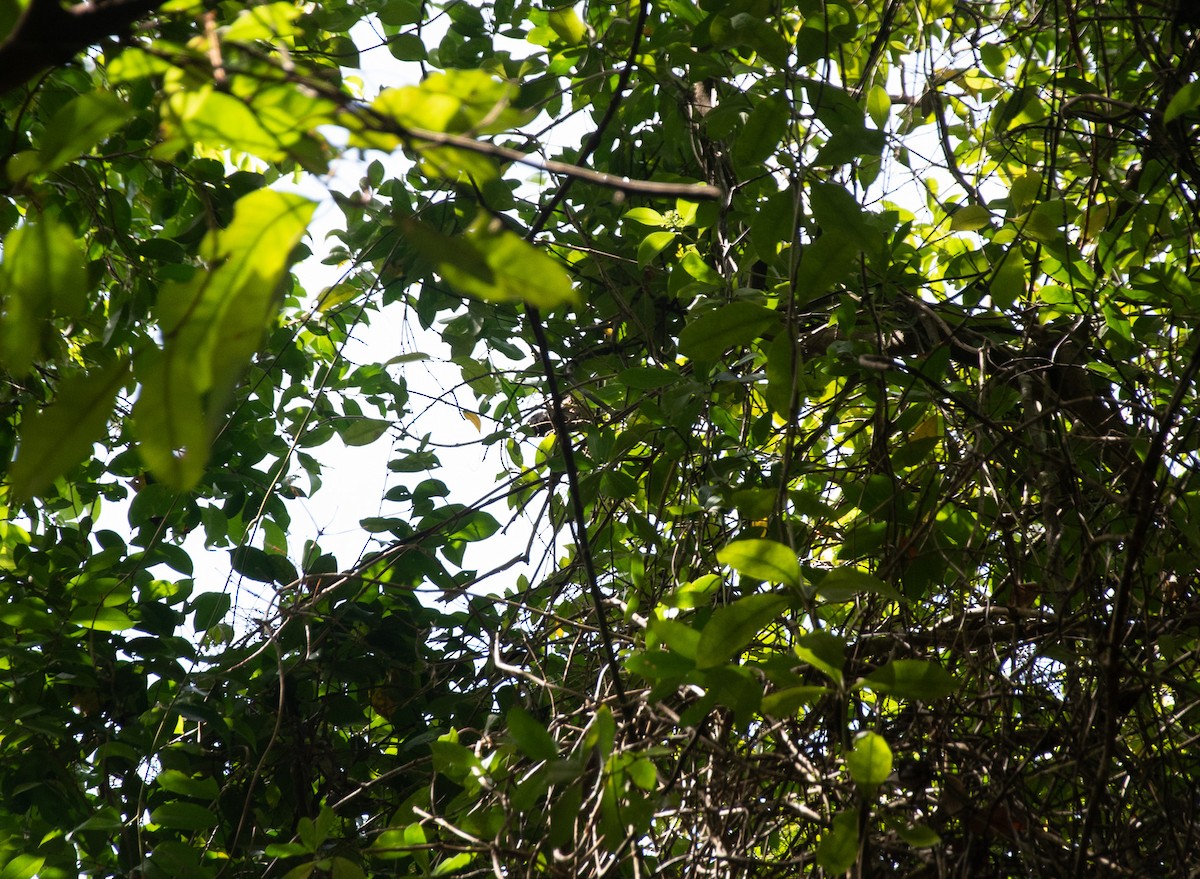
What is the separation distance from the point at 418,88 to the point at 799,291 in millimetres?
623

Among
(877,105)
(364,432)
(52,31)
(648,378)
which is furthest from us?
(364,432)

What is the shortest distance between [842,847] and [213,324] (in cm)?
71

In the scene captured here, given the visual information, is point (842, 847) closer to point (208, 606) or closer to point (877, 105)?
point (877, 105)

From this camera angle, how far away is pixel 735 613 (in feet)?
2.59

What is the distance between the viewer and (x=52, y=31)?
358 mm

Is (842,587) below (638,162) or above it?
below

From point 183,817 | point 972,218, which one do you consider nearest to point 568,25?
point 972,218

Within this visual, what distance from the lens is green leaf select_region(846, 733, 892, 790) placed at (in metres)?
0.76

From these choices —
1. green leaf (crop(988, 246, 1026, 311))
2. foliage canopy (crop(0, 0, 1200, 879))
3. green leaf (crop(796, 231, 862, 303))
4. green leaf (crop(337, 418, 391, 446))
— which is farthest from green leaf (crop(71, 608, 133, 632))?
green leaf (crop(988, 246, 1026, 311))

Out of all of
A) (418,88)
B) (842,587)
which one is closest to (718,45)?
(842,587)

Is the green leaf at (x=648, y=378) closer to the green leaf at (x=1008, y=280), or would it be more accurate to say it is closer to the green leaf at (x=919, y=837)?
the green leaf at (x=1008, y=280)

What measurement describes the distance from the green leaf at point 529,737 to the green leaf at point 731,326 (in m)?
0.41

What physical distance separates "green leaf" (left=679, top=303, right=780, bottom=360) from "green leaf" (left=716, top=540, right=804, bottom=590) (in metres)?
0.23

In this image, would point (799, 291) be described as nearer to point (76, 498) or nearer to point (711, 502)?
point (711, 502)
